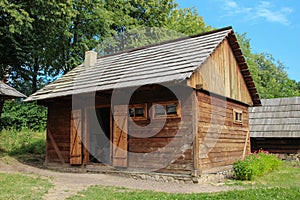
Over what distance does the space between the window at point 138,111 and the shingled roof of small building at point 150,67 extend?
0.92m

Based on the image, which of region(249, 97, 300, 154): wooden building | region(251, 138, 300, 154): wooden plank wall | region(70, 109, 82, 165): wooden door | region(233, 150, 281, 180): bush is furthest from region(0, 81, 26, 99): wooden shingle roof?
region(251, 138, 300, 154): wooden plank wall

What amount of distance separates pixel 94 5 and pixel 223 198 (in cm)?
1999

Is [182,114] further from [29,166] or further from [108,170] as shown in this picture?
[29,166]

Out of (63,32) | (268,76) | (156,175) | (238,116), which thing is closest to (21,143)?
(63,32)

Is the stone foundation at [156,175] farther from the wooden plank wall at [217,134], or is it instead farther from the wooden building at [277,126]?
the wooden building at [277,126]

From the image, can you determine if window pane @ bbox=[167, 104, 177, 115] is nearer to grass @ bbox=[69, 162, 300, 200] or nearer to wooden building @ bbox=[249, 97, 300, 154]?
grass @ bbox=[69, 162, 300, 200]

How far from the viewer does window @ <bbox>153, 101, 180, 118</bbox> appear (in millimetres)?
10144

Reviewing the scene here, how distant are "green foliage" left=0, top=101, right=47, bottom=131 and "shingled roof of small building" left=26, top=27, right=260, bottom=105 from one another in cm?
764

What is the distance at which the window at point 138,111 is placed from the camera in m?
10.8

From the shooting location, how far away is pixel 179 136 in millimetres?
10023

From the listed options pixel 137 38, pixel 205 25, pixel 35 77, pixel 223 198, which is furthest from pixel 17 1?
pixel 205 25

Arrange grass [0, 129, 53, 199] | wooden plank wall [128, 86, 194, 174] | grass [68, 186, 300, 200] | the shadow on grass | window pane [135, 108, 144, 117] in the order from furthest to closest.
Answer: the shadow on grass
window pane [135, 108, 144, 117]
wooden plank wall [128, 86, 194, 174]
grass [0, 129, 53, 199]
grass [68, 186, 300, 200]

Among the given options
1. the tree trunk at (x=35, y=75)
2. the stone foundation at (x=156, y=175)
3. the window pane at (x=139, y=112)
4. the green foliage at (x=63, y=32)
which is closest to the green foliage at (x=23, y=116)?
the green foliage at (x=63, y=32)

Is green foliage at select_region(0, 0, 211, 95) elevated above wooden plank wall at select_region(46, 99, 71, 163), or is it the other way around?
green foliage at select_region(0, 0, 211, 95)
